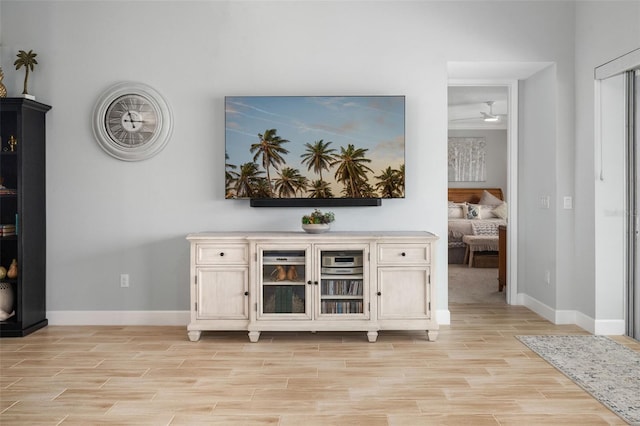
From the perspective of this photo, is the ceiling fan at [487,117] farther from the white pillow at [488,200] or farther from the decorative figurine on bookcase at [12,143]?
the decorative figurine on bookcase at [12,143]

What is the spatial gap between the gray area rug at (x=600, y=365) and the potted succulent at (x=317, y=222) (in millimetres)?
1671

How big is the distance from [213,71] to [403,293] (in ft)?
7.77

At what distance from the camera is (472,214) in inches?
360

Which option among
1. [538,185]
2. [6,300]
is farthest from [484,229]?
[6,300]

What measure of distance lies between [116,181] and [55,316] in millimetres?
1236

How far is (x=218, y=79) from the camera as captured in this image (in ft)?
14.8

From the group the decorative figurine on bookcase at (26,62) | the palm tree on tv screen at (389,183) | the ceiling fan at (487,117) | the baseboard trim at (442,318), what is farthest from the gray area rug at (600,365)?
the ceiling fan at (487,117)

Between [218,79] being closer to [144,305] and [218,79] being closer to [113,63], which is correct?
[113,63]

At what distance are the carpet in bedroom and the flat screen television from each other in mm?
1875

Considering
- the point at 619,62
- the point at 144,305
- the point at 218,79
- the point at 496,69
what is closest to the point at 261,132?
the point at 218,79

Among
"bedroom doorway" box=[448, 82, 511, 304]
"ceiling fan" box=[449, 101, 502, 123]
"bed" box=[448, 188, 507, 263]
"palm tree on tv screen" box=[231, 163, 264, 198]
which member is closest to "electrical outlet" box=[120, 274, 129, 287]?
"palm tree on tv screen" box=[231, 163, 264, 198]

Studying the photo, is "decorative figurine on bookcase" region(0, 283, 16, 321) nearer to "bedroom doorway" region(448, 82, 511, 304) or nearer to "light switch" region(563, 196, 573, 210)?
"bedroom doorway" region(448, 82, 511, 304)

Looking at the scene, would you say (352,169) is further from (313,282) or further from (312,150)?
(313,282)

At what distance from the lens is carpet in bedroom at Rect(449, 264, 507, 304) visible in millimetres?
5648
